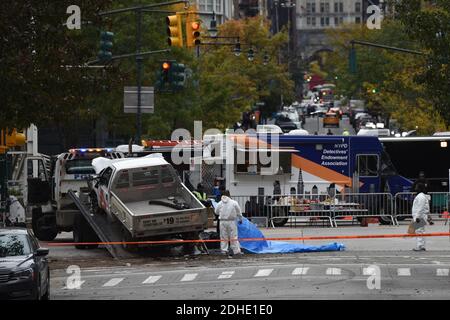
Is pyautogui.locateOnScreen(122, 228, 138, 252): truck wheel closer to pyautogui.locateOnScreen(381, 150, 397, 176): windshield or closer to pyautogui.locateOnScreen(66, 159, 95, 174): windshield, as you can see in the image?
pyautogui.locateOnScreen(66, 159, 95, 174): windshield

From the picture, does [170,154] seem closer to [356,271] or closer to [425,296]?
[356,271]

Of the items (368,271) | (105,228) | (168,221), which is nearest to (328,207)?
(105,228)

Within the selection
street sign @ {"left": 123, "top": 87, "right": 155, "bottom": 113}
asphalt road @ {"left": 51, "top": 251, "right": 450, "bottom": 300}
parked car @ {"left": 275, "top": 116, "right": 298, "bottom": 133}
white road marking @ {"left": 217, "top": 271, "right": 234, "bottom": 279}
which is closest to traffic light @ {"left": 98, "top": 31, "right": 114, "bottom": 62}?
street sign @ {"left": 123, "top": 87, "right": 155, "bottom": 113}

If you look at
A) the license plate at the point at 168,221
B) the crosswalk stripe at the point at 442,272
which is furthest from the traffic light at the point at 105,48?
the crosswalk stripe at the point at 442,272

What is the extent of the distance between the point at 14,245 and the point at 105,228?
10688 millimetres

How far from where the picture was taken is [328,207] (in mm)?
41625

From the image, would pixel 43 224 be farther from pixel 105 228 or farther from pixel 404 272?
pixel 404 272

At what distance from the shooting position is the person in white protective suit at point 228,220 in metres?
30.0

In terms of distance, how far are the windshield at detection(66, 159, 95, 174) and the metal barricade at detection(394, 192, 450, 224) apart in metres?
10.9

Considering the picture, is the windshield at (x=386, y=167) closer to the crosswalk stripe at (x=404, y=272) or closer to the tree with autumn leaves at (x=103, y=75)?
the tree with autumn leaves at (x=103, y=75)

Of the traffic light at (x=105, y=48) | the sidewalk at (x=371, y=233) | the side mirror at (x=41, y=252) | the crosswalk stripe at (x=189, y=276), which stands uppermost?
the traffic light at (x=105, y=48)

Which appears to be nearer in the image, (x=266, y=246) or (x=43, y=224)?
(x=266, y=246)

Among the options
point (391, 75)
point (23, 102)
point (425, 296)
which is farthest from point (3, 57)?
point (391, 75)

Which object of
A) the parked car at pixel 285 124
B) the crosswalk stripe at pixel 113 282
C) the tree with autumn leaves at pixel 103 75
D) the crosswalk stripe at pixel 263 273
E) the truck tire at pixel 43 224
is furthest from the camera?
the parked car at pixel 285 124
